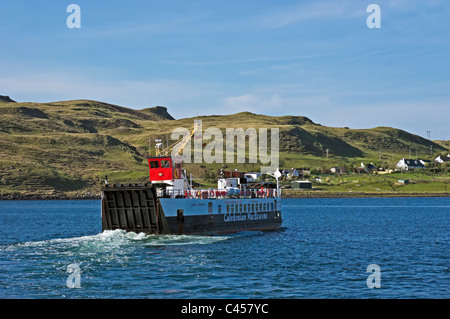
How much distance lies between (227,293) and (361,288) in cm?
925

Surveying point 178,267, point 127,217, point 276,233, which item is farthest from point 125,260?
point 276,233

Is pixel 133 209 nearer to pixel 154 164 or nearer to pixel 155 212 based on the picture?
pixel 155 212

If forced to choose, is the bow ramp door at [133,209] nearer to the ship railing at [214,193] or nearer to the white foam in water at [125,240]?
the white foam in water at [125,240]

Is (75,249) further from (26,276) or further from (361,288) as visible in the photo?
(361,288)

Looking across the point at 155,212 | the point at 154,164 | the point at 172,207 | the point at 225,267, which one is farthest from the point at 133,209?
the point at 225,267

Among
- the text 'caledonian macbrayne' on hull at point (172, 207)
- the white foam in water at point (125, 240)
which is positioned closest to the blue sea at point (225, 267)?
the white foam in water at point (125, 240)

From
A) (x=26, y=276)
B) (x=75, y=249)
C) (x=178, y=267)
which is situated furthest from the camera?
(x=75, y=249)

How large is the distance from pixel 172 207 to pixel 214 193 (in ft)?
41.0

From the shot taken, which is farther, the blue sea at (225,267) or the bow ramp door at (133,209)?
the bow ramp door at (133,209)

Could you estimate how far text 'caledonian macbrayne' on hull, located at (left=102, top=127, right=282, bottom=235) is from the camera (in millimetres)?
61438

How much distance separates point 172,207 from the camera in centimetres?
6147

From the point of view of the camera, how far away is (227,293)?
121 feet

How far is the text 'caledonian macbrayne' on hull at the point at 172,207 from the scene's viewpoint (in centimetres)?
6144

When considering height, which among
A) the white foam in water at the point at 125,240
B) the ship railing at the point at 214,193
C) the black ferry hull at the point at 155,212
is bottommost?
the white foam in water at the point at 125,240
